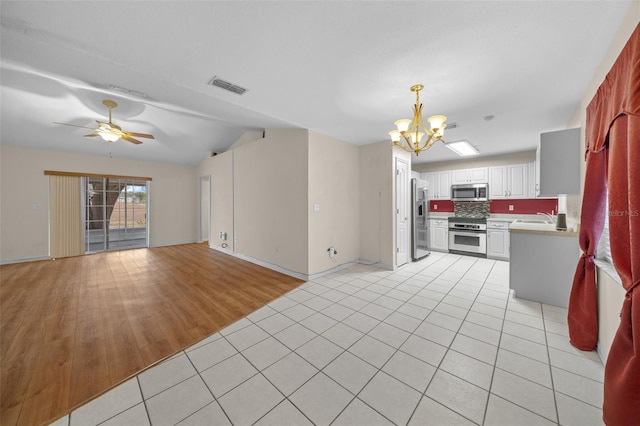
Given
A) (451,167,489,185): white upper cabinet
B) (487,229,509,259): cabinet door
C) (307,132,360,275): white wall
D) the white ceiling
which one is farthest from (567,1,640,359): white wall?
(451,167,489,185): white upper cabinet

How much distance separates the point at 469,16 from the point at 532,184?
5.21m

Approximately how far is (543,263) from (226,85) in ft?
14.7

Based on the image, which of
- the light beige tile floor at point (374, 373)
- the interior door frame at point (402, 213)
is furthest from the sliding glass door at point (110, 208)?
the interior door frame at point (402, 213)

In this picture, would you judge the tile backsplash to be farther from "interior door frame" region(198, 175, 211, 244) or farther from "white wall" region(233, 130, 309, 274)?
"interior door frame" region(198, 175, 211, 244)

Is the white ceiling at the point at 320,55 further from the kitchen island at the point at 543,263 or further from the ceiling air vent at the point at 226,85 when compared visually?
the kitchen island at the point at 543,263

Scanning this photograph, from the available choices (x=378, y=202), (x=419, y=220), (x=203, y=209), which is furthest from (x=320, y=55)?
(x=203, y=209)


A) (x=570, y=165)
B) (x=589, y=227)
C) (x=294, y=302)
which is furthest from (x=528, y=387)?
(x=570, y=165)

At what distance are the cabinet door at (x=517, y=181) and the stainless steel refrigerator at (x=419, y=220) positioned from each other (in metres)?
1.87

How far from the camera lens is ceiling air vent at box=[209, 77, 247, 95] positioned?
2279mm

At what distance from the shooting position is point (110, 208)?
6098mm

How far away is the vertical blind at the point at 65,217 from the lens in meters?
5.19

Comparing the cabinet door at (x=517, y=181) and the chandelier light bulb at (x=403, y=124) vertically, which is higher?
the chandelier light bulb at (x=403, y=124)

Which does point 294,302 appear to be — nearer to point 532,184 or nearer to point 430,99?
point 430,99

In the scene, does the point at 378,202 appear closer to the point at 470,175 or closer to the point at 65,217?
the point at 470,175
